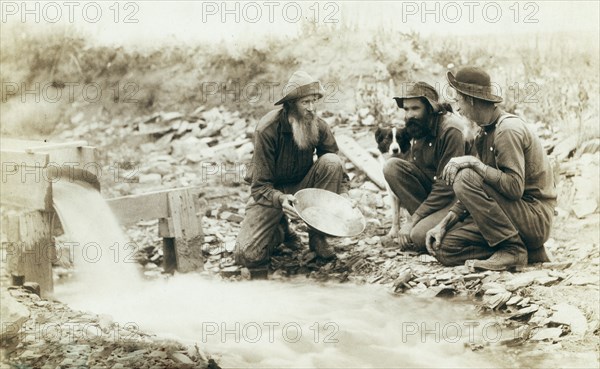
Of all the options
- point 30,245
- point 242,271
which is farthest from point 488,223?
point 30,245

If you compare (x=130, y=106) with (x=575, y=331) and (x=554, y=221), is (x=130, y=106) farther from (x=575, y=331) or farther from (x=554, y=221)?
(x=575, y=331)

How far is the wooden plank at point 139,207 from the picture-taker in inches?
214

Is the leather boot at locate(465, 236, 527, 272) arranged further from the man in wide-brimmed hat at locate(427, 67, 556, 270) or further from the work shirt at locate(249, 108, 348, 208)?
the work shirt at locate(249, 108, 348, 208)

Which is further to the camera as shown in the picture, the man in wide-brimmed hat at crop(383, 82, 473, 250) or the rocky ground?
the man in wide-brimmed hat at crop(383, 82, 473, 250)

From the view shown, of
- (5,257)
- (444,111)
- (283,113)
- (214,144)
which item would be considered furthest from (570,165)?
(5,257)

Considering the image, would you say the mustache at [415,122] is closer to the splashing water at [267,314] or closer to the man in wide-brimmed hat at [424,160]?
the man in wide-brimmed hat at [424,160]

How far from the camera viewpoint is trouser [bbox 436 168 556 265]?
525 cm

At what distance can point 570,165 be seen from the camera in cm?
604

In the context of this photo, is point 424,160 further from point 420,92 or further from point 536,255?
point 536,255

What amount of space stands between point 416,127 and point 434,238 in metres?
0.75

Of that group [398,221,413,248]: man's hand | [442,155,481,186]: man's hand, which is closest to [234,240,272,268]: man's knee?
[398,221,413,248]: man's hand

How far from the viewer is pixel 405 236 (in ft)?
18.8

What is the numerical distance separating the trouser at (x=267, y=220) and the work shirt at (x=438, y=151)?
Result: 566mm

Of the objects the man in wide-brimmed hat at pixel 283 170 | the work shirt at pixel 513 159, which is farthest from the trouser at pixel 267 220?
the work shirt at pixel 513 159
